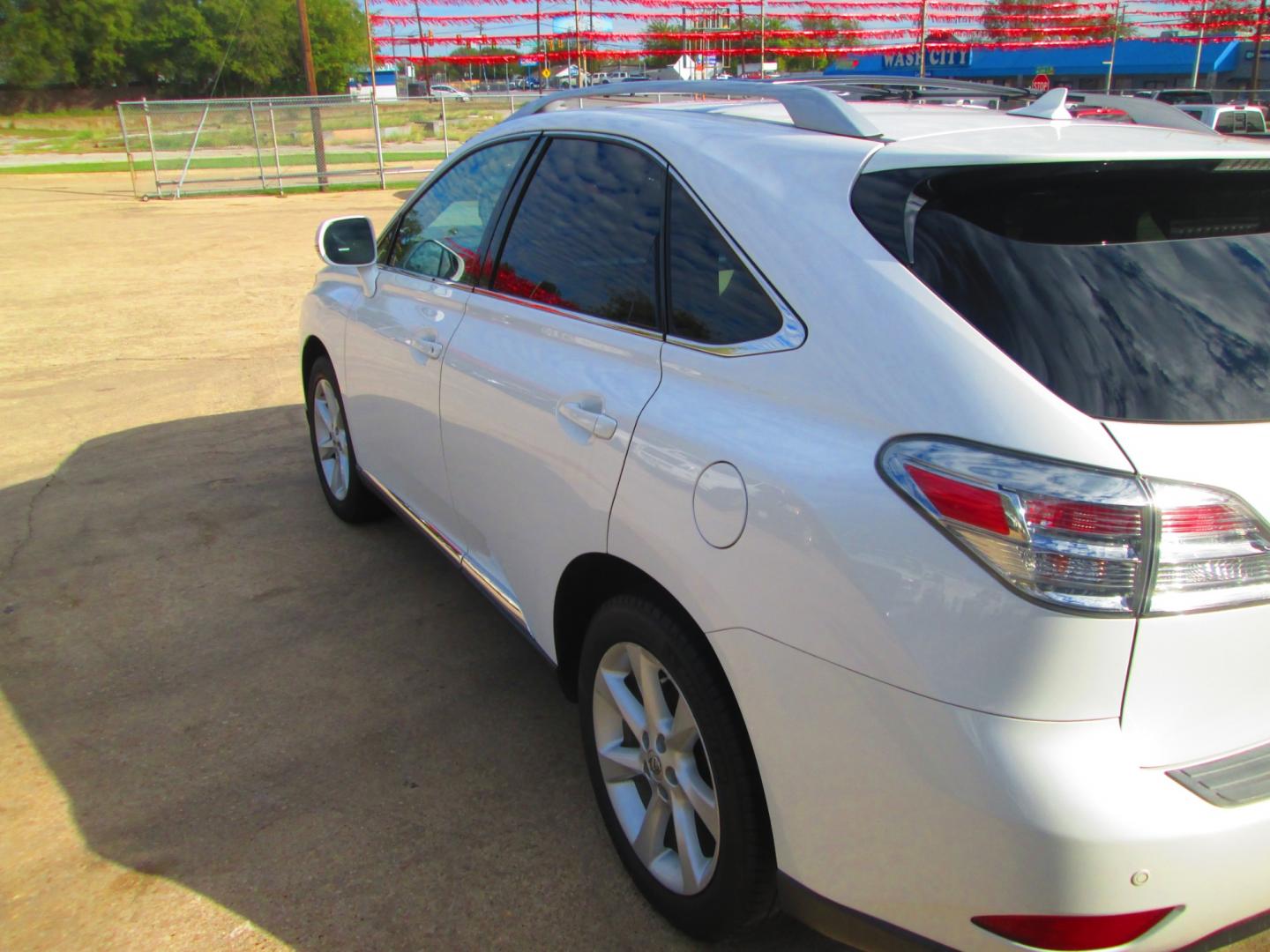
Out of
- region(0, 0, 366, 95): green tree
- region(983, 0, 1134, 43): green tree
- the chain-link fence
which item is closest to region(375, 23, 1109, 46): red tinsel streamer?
region(983, 0, 1134, 43): green tree

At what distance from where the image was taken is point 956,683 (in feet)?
5.21

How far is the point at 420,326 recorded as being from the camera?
351cm

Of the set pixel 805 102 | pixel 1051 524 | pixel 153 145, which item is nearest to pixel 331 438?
pixel 805 102

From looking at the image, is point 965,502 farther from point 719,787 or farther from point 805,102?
point 805,102

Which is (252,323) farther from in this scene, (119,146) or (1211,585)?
(119,146)

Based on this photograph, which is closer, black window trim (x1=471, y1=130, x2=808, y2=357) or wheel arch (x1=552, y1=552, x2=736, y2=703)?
black window trim (x1=471, y1=130, x2=808, y2=357)

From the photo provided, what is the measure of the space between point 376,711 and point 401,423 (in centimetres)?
102

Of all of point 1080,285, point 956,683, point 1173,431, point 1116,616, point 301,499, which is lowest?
point 301,499

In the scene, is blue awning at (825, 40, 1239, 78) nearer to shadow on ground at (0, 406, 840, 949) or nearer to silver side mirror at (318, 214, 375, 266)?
silver side mirror at (318, 214, 375, 266)

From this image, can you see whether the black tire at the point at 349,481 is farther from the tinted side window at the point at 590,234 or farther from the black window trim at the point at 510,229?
the tinted side window at the point at 590,234

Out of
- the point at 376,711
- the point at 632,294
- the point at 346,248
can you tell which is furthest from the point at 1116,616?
the point at 346,248

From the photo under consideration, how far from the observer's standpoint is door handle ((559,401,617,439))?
2348mm

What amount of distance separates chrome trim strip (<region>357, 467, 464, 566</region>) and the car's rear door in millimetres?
145

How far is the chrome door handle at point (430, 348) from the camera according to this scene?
330 cm
